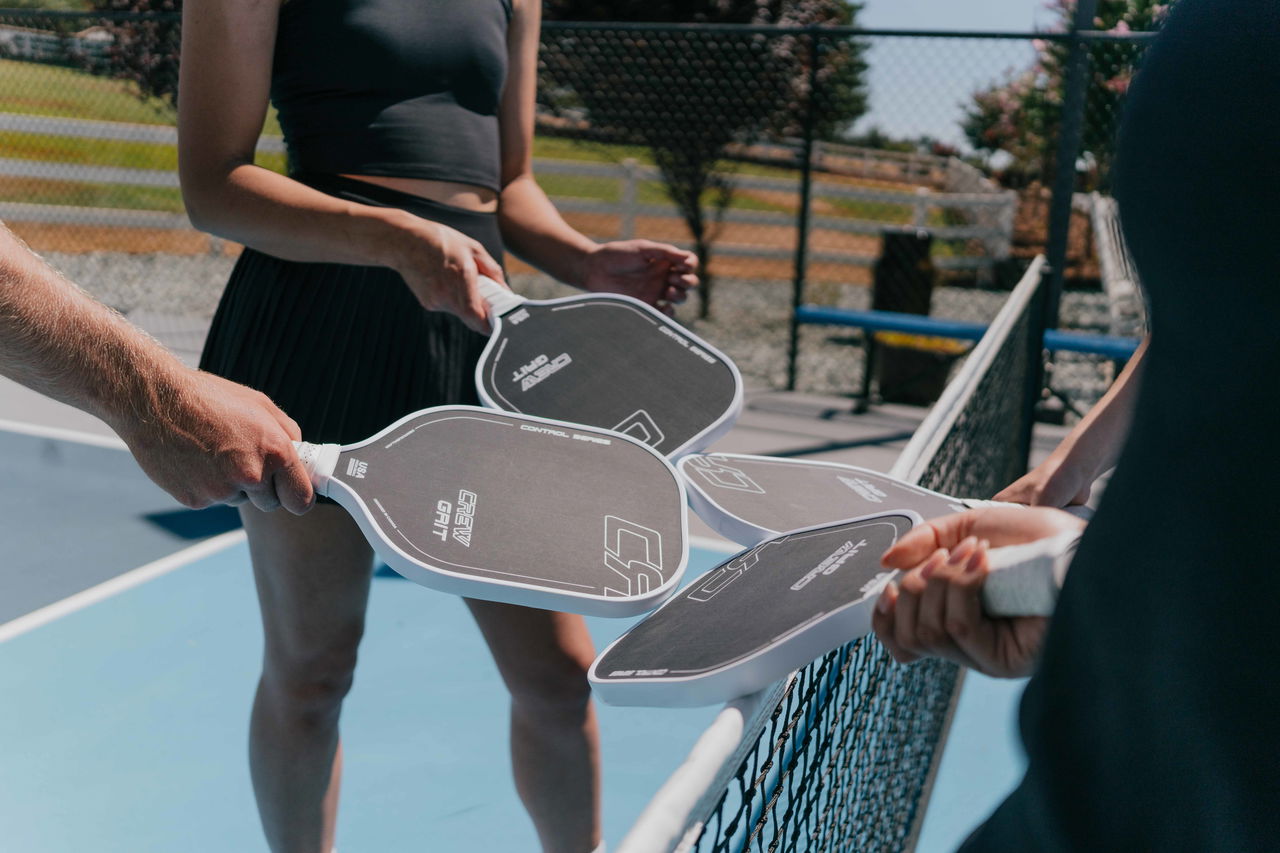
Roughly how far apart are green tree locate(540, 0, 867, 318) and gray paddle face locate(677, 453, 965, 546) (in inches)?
279

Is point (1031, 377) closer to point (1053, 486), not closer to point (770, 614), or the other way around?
point (1053, 486)

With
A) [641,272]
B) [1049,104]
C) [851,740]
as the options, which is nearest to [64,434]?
[641,272]

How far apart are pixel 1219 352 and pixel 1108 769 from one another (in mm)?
273

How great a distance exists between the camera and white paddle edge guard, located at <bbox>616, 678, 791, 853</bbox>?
2.64 feet

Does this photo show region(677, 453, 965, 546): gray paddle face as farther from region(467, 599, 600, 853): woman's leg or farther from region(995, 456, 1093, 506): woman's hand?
region(467, 599, 600, 853): woman's leg

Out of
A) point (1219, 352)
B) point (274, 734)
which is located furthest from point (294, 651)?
point (1219, 352)

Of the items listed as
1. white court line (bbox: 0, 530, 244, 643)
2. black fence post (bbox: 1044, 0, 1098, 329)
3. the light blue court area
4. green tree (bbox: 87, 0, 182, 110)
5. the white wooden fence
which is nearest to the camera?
the light blue court area

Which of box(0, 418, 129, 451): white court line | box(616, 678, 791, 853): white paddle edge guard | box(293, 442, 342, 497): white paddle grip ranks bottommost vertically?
box(0, 418, 129, 451): white court line

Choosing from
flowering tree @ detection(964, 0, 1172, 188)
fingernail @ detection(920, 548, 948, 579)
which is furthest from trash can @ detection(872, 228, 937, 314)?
fingernail @ detection(920, 548, 948, 579)

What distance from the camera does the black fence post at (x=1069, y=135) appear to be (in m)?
5.52

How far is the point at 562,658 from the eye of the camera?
1760 millimetres

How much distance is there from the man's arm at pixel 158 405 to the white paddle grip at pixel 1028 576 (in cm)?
76

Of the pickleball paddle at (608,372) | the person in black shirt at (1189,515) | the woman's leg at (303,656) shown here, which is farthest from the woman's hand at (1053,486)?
the woman's leg at (303,656)

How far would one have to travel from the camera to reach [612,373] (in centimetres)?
159
